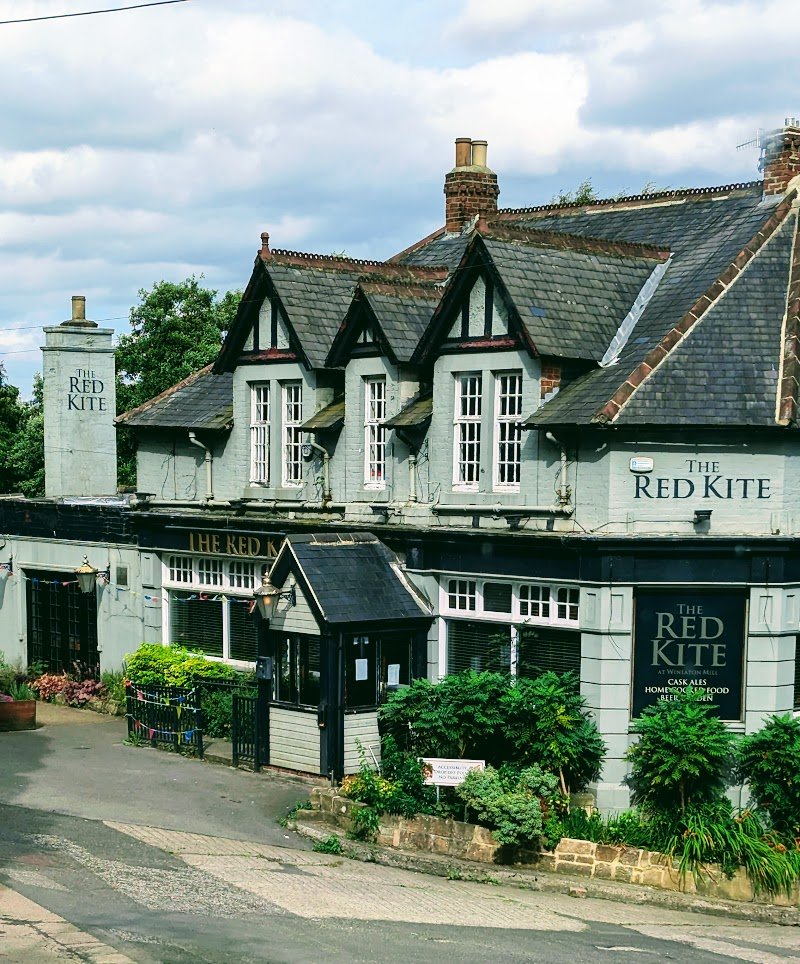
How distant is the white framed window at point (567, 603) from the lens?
21094 millimetres

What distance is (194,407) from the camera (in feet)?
95.0

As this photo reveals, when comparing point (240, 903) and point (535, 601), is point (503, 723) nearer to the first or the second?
point (535, 601)

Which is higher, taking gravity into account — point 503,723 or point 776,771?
point 503,723

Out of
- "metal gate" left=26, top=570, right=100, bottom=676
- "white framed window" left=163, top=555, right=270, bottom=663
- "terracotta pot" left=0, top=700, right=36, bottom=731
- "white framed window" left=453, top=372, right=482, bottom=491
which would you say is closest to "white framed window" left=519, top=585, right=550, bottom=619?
"white framed window" left=453, top=372, right=482, bottom=491

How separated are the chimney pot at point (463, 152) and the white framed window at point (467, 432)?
908 centimetres

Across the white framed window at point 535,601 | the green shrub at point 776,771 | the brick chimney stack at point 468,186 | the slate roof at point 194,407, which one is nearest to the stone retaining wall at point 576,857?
the green shrub at point 776,771

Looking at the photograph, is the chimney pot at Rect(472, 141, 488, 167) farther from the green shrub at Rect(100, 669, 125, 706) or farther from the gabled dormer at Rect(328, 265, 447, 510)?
the green shrub at Rect(100, 669, 125, 706)

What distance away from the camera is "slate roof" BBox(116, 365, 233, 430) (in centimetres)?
2800

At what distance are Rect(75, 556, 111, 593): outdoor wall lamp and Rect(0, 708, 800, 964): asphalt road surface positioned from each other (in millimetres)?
7543

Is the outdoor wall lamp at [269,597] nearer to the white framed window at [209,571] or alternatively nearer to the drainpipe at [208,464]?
→ the white framed window at [209,571]

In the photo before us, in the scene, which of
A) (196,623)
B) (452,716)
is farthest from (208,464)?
(452,716)

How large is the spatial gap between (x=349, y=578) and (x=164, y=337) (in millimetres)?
27489

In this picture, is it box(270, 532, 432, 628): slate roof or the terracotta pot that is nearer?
box(270, 532, 432, 628): slate roof

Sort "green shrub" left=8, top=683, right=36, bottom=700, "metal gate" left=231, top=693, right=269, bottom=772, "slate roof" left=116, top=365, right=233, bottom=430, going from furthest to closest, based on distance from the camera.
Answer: "green shrub" left=8, top=683, right=36, bottom=700 → "slate roof" left=116, top=365, right=233, bottom=430 → "metal gate" left=231, top=693, right=269, bottom=772
